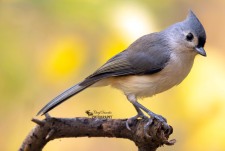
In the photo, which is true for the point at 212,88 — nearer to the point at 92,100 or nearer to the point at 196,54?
the point at 196,54

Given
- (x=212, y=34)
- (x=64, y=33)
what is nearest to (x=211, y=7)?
(x=212, y=34)

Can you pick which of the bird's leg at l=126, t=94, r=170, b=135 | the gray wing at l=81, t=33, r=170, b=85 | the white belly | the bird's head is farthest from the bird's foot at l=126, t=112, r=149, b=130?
the bird's head

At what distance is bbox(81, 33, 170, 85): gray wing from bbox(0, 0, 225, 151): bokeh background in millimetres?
98

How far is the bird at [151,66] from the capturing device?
165 inches

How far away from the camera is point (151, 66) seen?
14.1 ft

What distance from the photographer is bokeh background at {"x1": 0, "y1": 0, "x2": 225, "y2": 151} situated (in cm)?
393

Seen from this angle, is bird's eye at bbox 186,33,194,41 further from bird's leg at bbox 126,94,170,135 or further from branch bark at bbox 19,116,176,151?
branch bark at bbox 19,116,176,151

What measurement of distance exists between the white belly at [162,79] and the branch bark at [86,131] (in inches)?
18.4

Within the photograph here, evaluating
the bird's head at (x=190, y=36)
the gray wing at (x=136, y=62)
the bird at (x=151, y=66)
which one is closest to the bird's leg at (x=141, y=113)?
the bird at (x=151, y=66)

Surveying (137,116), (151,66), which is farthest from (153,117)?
(151,66)

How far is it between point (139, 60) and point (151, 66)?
0.13 metres

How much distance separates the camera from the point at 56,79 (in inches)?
164

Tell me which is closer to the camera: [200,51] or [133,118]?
[133,118]

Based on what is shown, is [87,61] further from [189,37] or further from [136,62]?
[189,37]
